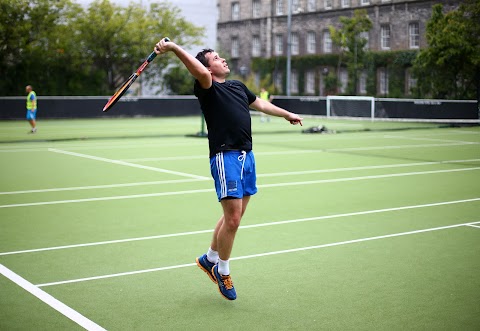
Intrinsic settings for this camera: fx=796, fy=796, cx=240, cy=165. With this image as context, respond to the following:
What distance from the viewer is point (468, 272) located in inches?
316

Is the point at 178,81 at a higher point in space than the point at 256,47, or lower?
lower

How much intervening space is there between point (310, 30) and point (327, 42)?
8.26 ft

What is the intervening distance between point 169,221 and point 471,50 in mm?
34677

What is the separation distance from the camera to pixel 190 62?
6.47 meters

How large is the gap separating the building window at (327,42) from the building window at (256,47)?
9.27 meters

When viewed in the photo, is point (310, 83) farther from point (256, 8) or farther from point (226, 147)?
point (226, 147)

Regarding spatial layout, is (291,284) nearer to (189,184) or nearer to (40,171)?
(189,184)

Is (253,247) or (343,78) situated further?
(343,78)

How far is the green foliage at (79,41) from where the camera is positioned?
49.6 m

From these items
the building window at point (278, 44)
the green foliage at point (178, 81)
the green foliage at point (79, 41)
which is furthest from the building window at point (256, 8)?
the green foliage at point (178, 81)

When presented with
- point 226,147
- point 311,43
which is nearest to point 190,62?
point 226,147

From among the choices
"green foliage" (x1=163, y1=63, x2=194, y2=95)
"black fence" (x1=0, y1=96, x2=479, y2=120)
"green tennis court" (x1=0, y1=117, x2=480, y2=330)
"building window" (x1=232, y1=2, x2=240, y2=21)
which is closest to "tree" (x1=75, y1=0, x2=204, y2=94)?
"green foliage" (x1=163, y1=63, x2=194, y2=95)

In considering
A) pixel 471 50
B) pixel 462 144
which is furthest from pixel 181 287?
pixel 471 50

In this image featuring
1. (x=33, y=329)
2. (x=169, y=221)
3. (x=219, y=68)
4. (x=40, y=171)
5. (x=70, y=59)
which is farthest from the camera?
(x=70, y=59)
